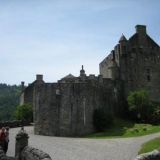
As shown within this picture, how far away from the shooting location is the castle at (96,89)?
141ft

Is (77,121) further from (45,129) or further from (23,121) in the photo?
(23,121)

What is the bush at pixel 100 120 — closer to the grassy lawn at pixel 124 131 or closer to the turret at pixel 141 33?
the grassy lawn at pixel 124 131

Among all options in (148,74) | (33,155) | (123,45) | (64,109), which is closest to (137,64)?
(148,74)

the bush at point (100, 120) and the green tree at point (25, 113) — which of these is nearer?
the bush at point (100, 120)

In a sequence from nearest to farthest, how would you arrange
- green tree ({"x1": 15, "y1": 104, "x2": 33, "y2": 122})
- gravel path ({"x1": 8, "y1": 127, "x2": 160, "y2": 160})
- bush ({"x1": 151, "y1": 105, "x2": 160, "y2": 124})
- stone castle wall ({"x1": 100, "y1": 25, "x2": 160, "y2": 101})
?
gravel path ({"x1": 8, "y1": 127, "x2": 160, "y2": 160}) → bush ({"x1": 151, "y1": 105, "x2": 160, "y2": 124}) → green tree ({"x1": 15, "y1": 104, "x2": 33, "y2": 122}) → stone castle wall ({"x1": 100, "y1": 25, "x2": 160, "y2": 101})

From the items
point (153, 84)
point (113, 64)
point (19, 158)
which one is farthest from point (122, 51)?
point (19, 158)

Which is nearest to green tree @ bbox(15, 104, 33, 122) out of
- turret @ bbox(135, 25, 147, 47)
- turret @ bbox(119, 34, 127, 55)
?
turret @ bbox(119, 34, 127, 55)

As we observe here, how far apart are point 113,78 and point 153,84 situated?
7.00 m

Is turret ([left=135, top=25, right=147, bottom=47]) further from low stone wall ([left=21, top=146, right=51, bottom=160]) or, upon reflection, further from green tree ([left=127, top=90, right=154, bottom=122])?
low stone wall ([left=21, top=146, right=51, bottom=160])

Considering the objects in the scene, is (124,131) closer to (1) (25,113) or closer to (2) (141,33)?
(1) (25,113)

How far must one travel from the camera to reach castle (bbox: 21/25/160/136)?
141ft

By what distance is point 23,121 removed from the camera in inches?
2242

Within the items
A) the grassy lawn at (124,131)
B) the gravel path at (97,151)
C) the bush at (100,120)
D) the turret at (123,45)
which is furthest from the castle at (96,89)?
the gravel path at (97,151)

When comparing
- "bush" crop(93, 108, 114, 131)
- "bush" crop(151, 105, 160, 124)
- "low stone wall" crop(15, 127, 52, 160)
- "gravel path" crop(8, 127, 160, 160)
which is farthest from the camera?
"bush" crop(151, 105, 160, 124)
